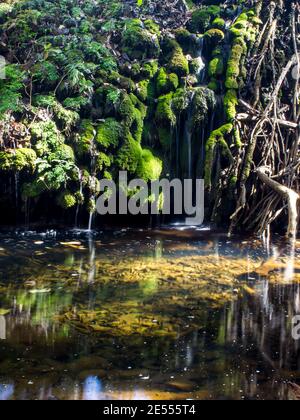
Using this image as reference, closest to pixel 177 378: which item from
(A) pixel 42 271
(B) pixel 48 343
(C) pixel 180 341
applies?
(C) pixel 180 341

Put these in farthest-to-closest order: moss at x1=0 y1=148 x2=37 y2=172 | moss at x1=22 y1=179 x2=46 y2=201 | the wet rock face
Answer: the wet rock face, moss at x1=22 y1=179 x2=46 y2=201, moss at x1=0 y1=148 x2=37 y2=172

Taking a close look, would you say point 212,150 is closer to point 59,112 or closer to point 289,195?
point 289,195

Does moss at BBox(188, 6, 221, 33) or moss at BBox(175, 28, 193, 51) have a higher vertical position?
moss at BBox(188, 6, 221, 33)

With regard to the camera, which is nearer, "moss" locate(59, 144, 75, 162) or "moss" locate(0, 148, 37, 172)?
"moss" locate(0, 148, 37, 172)

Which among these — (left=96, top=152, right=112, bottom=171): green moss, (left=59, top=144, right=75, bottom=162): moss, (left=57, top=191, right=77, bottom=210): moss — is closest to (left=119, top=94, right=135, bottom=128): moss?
(left=96, top=152, right=112, bottom=171): green moss

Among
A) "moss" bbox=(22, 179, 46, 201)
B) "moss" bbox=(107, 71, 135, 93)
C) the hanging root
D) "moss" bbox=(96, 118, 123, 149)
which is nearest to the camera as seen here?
the hanging root

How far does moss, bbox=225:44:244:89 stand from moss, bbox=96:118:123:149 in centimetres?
284

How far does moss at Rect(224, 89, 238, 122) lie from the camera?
988cm

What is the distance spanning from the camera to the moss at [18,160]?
8602 mm

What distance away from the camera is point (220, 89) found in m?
10.6

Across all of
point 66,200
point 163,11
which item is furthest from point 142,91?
point 163,11

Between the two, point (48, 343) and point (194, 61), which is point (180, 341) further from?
point (194, 61)

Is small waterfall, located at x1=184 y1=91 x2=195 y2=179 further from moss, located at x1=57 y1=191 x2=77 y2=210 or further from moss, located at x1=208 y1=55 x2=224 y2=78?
moss, located at x1=57 y1=191 x2=77 y2=210

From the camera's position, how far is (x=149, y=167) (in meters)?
9.65
